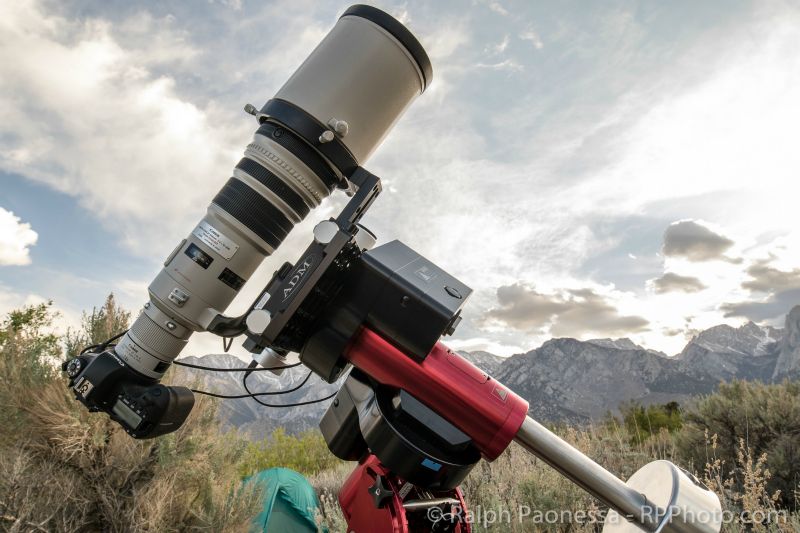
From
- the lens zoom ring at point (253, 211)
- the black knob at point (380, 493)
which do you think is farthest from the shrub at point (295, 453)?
the black knob at point (380, 493)

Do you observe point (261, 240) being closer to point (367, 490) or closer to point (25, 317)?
point (367, 490)

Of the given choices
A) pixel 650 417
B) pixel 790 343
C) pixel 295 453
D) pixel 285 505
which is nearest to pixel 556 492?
pixel 285 505

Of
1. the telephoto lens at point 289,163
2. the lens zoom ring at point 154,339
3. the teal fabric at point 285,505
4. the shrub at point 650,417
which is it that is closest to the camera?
the telephoto lens at point 289,163

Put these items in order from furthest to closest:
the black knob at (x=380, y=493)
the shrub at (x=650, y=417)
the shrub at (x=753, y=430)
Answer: the shrub at (x=650, y=417) → the shrub at (x=753, y=430) → the black knob at (x=380, y=493)

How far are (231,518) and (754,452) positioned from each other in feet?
17.6

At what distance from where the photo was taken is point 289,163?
73.9 inches

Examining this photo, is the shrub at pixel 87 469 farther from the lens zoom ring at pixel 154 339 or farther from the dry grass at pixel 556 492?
the lens zoom ring at pixel 154 339

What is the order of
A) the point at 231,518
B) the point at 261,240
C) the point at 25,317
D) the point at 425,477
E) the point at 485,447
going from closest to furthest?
the point at 425,477 → the point at 485,447 → the point at 261,240 → the point at 231,518 → the point at 25,317

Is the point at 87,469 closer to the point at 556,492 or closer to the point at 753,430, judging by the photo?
the point at 556,492

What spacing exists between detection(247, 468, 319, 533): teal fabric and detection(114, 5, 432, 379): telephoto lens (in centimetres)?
389

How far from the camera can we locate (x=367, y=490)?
157 cm

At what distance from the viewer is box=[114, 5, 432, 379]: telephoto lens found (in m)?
1.86

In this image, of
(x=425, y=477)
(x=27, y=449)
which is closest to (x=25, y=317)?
(x=27, y=449)

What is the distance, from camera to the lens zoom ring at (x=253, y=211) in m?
1.88
